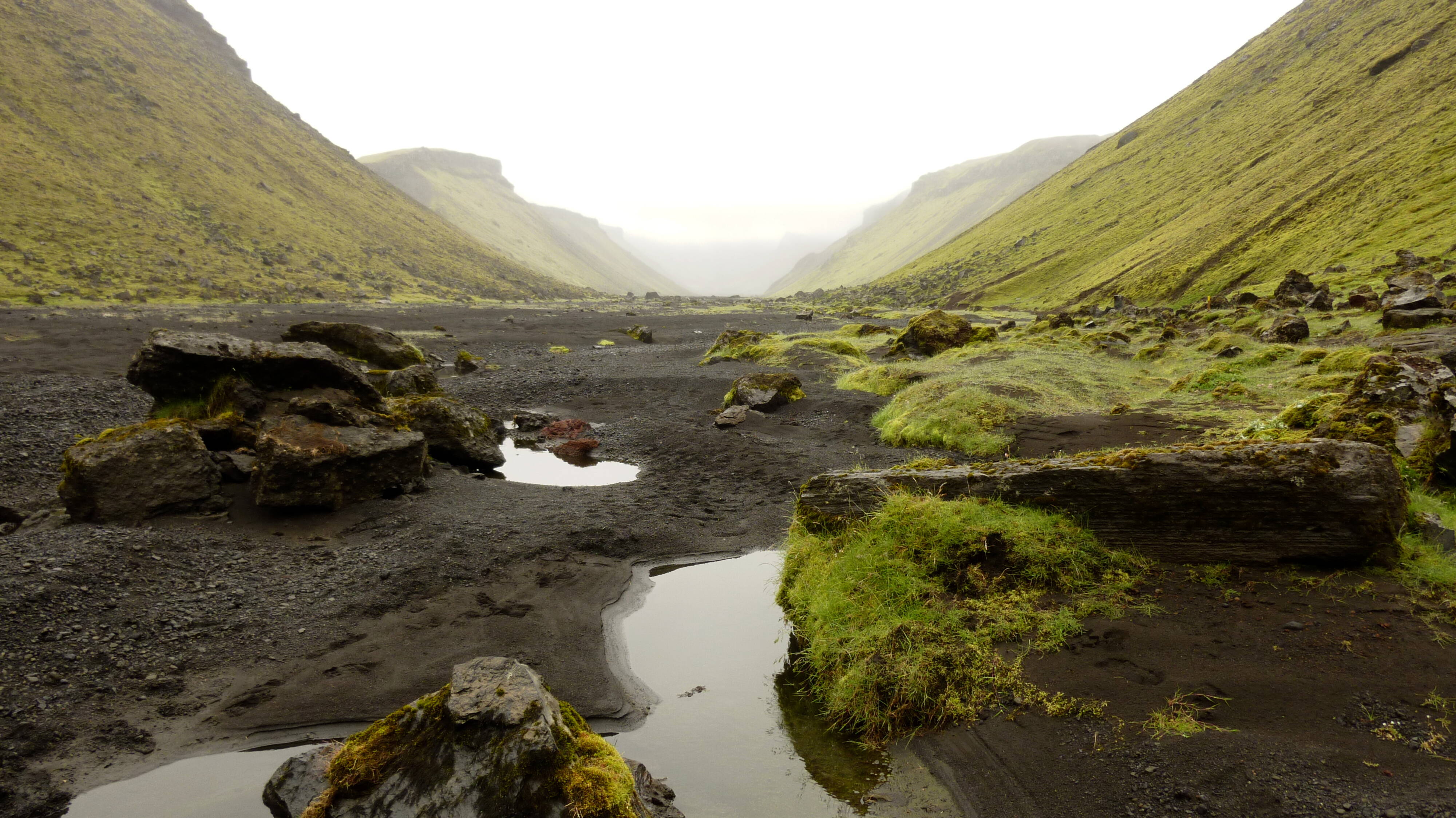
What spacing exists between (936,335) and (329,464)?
1084 inches

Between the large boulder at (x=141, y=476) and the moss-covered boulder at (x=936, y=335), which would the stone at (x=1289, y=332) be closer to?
the moss-covered boulder at (x=936, y=335)

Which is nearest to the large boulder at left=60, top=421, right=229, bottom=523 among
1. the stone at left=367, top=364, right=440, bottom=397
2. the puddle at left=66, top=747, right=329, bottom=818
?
the puddle at left=66, top=747, right=329, bottom=818

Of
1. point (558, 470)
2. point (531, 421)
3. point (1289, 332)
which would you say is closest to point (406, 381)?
point (531, 421)

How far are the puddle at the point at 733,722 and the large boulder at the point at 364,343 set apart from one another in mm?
21067

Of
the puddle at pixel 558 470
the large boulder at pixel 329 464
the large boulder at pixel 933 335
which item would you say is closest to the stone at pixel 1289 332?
the large boulder at pixel 933 335

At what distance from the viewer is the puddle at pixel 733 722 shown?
622 centimetres

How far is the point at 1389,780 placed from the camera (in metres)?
4.87

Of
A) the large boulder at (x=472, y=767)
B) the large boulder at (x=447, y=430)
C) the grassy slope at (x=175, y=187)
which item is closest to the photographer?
the large boulder at (x=472, y=767)

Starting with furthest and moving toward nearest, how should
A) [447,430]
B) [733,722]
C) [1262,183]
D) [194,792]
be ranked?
[1262,183]
[447,430]
[733,722]
[194,792]

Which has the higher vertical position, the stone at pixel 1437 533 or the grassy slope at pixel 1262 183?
the grassy slope at pixel 1262 183

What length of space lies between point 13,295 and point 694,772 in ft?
219

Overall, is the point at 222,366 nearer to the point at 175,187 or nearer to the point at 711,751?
the point at 711,751

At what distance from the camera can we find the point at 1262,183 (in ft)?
229

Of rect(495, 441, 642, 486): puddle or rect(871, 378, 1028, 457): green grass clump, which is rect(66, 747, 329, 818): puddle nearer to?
rect(495, 441, 642, 486): puddle
